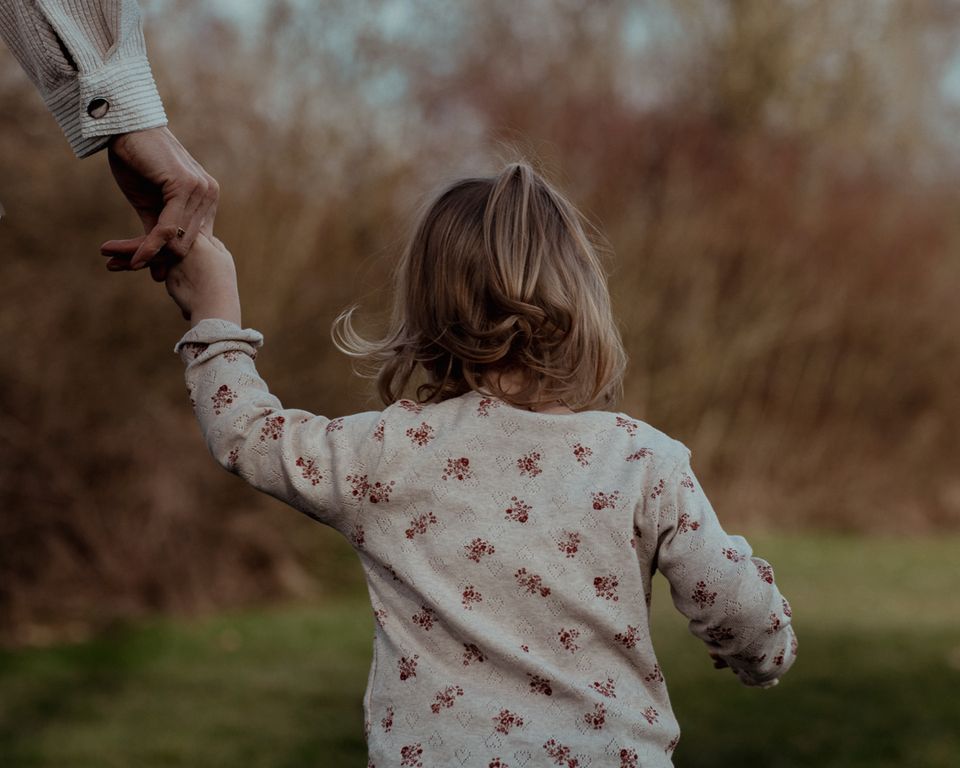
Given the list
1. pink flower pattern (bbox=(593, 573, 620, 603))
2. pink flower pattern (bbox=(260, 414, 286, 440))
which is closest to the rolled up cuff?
pink flower pattern (bbox=(260, 414, 286, 440))

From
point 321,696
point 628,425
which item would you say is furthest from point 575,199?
point 628,425

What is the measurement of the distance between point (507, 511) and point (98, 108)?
918 millimetres

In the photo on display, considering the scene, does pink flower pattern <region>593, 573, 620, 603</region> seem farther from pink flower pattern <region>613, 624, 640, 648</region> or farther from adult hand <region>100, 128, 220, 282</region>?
adult hand <region>100, 128, 220, 282</region>

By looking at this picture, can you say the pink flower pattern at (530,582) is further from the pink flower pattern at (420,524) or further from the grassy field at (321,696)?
the grassy field at (321,696)

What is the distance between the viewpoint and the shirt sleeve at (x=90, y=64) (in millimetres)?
2164

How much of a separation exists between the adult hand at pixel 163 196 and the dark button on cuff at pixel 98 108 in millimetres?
43

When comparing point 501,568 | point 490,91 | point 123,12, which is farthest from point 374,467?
point 490,91

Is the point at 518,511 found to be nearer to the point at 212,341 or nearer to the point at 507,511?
the point at 507,511

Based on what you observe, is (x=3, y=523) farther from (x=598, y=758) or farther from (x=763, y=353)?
(x=763, y=353)

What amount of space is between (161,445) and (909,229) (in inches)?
335

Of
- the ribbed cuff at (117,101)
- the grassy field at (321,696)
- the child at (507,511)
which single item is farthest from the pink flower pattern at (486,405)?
the grassy field at (321,696)

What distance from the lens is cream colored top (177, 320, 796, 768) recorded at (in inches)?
73.0

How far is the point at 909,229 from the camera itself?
12938mm

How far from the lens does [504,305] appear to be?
1963 mm
